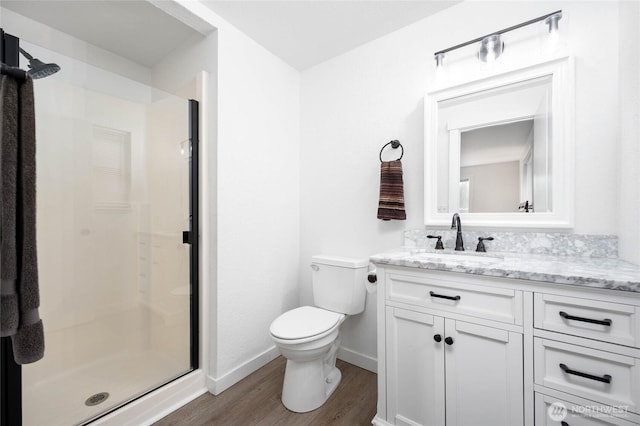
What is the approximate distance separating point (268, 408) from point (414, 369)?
0.89 meters

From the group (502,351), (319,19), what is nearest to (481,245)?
(502,351)

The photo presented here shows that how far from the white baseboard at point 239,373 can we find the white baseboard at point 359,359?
0.53 m

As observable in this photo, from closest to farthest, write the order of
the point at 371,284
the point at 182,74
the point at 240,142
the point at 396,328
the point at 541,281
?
the point at 541,281, the point at 396,328, the point at 371,284, the point at 240,142, the point at 182,74

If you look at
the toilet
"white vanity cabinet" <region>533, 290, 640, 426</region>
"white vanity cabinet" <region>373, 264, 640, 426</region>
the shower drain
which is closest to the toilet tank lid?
the toilet

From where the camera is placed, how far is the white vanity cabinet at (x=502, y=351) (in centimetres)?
87

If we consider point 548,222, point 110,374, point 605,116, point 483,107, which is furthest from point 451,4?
point 110,374

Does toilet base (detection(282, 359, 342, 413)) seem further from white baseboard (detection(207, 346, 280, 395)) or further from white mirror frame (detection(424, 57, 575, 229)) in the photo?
white mirror frame (detection(424, 57, 575, 229))

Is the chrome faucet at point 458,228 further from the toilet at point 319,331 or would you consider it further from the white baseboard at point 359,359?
the white baseboard at point 359,359

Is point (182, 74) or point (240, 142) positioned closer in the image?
point (240, 142)

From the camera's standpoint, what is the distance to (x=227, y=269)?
69.3 inches

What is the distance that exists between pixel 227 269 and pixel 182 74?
1505mm

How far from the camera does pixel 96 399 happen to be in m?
1.42

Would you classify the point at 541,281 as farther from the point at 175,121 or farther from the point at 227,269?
the point at 175,121

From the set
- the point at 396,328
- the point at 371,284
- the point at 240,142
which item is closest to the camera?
the point at 396,328
